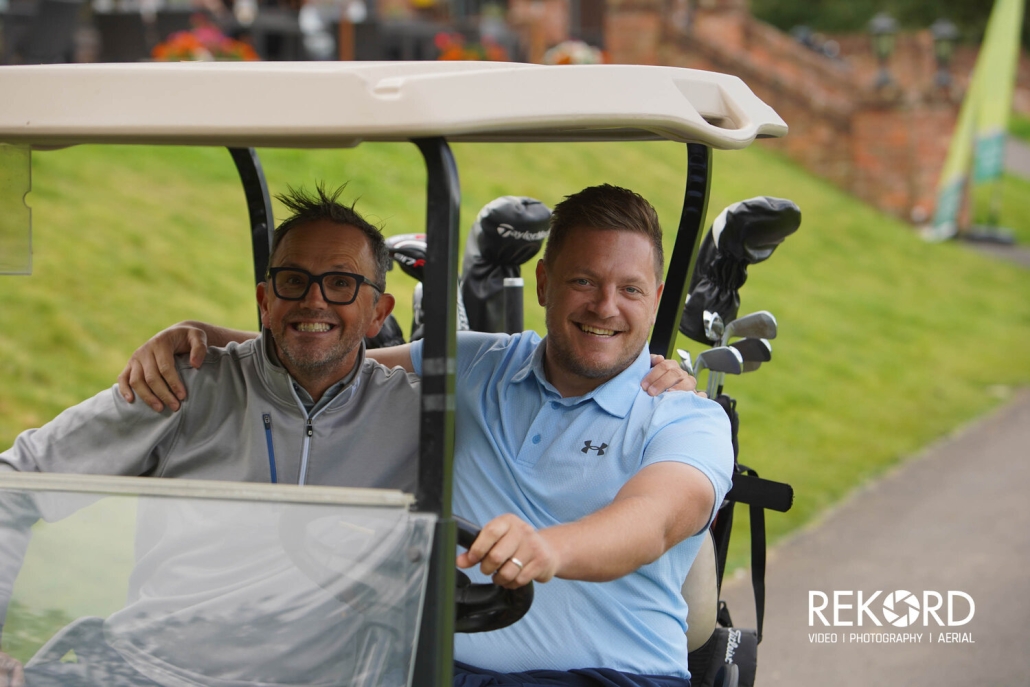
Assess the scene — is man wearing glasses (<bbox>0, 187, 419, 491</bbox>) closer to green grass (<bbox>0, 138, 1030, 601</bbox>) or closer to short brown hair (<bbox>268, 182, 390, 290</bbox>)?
short brown hair (<bbox>268, 182, 390, 290</bbox>)

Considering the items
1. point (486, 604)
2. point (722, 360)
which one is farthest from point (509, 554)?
point (722, 360)

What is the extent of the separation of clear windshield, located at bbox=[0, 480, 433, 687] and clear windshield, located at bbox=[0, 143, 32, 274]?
0.63 m

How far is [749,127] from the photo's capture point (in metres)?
2.17

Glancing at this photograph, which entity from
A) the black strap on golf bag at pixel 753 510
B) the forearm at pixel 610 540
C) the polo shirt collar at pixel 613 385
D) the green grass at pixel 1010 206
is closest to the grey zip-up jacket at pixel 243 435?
the polo shirt collar at pixel 613 385

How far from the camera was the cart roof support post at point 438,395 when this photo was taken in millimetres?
1806

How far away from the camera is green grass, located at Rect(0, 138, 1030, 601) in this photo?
6.93m

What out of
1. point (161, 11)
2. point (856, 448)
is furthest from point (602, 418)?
point (161, 11)

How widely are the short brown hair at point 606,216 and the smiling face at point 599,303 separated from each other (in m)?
0.01

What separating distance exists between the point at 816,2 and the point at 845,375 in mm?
32636

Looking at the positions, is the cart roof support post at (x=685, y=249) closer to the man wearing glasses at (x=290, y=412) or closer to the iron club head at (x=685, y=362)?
the iron club head at (x=685, y=362)

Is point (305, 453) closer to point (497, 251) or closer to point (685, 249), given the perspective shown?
point (685, 249)

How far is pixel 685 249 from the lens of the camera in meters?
2.93

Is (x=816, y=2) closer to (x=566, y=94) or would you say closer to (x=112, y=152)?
(x=112, y=152)

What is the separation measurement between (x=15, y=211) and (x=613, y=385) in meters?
1.22
